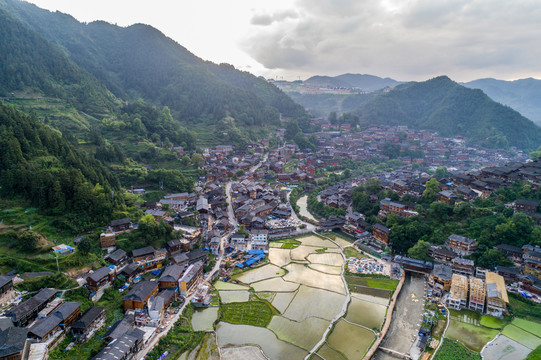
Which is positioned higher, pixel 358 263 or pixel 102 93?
pixel 102 93

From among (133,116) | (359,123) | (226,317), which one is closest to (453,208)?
(226,317)

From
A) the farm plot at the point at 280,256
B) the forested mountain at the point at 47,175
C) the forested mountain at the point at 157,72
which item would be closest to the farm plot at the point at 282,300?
the farm plot at the point at 280,256

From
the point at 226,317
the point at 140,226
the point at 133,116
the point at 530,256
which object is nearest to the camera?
the point at 226,317

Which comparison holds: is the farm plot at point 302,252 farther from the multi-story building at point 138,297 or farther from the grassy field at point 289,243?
the multi-story building at point 138,297

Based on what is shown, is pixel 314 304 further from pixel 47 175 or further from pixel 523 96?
pixel 523 96

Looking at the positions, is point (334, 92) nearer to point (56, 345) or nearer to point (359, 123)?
point (359, 123)

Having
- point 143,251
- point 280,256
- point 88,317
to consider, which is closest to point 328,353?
point 280,256
